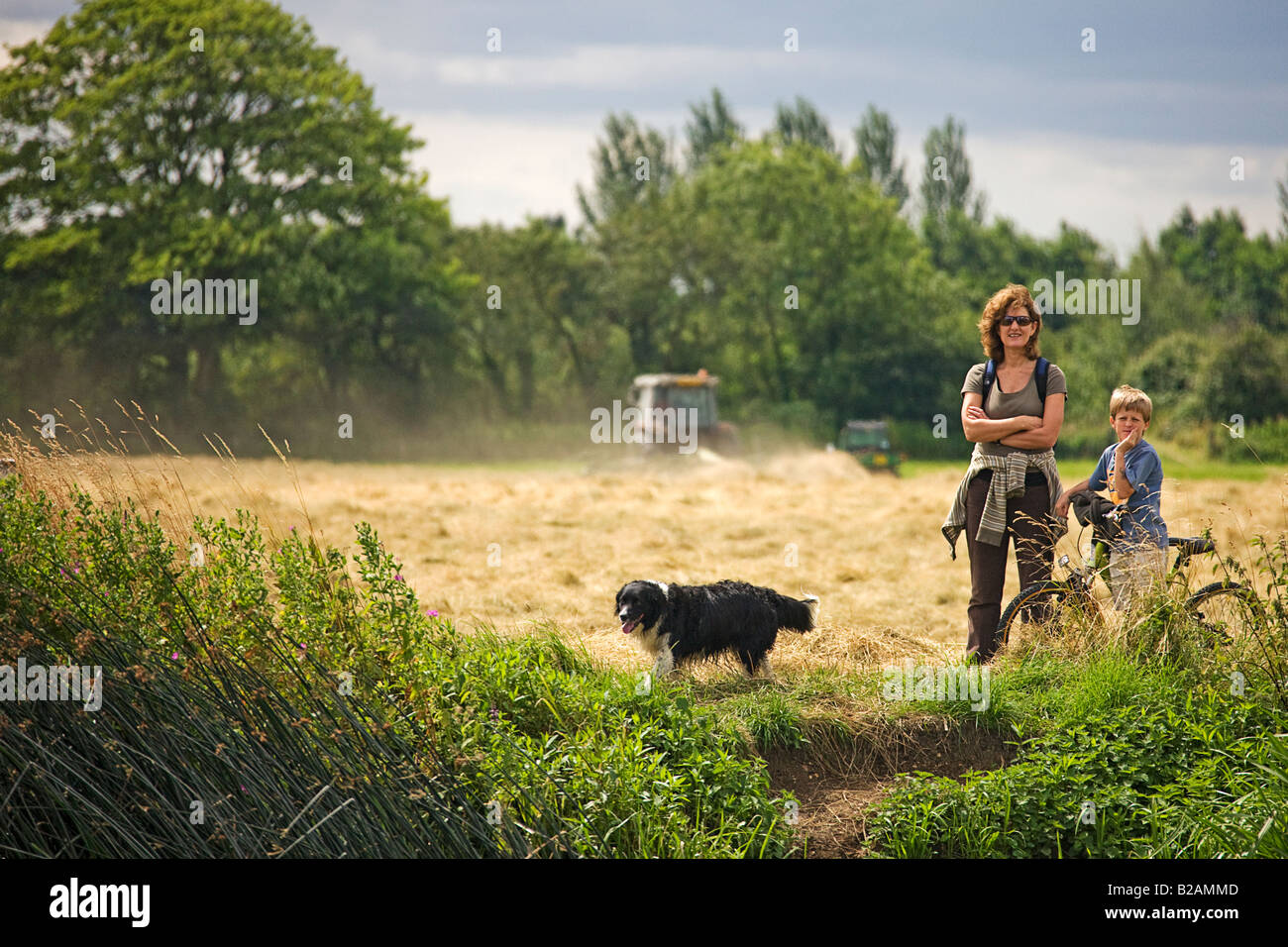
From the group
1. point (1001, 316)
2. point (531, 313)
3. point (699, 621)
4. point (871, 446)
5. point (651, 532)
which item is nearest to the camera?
point (699, 621)

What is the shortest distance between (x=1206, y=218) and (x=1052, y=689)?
5876 cm

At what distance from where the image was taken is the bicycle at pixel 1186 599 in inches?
181

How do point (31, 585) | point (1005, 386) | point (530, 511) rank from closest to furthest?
1. point (31, 585)
2. point (1005, 386)
3. point (530, 511)

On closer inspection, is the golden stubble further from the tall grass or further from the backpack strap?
the backpack strap

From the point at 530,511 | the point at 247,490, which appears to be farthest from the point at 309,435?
the point at 247,490

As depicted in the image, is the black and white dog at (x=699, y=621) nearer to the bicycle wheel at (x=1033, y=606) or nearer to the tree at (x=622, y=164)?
the bicycle wheel at (x=1033, y=606)

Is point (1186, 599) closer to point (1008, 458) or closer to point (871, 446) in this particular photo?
point (1008, 458)

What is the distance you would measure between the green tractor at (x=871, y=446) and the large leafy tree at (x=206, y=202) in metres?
14.8

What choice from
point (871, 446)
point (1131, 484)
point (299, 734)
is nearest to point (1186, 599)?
point (1131, 484)

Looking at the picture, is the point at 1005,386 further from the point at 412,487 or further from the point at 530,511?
the point at 412,487

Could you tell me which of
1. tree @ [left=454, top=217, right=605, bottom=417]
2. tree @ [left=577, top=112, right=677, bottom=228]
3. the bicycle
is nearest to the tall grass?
the bicycle

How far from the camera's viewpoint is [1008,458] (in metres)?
5.24

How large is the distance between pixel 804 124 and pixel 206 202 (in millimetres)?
30541

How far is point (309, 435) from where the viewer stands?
3144 centimetres
